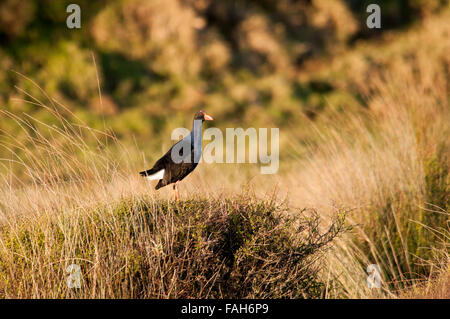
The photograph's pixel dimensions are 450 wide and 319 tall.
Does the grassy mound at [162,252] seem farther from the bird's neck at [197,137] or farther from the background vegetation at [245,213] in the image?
the bird's neck at [197,137]

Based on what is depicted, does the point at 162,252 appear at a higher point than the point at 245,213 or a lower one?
lower

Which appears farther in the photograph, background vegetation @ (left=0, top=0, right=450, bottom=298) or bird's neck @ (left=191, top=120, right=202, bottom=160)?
bird's neck @ (left=191, top=120, right=202, bottom=160)

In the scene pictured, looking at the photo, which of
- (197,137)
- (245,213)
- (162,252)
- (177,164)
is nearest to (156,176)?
(177,164)

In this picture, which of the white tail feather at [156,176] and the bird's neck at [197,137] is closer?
the white tail feather at [156,176]

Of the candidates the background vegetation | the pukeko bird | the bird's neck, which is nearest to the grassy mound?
the background vegetation

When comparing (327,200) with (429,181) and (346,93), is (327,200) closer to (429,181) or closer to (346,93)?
(429,181)

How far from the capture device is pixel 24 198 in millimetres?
3779

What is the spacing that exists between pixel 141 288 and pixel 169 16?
581 inches
